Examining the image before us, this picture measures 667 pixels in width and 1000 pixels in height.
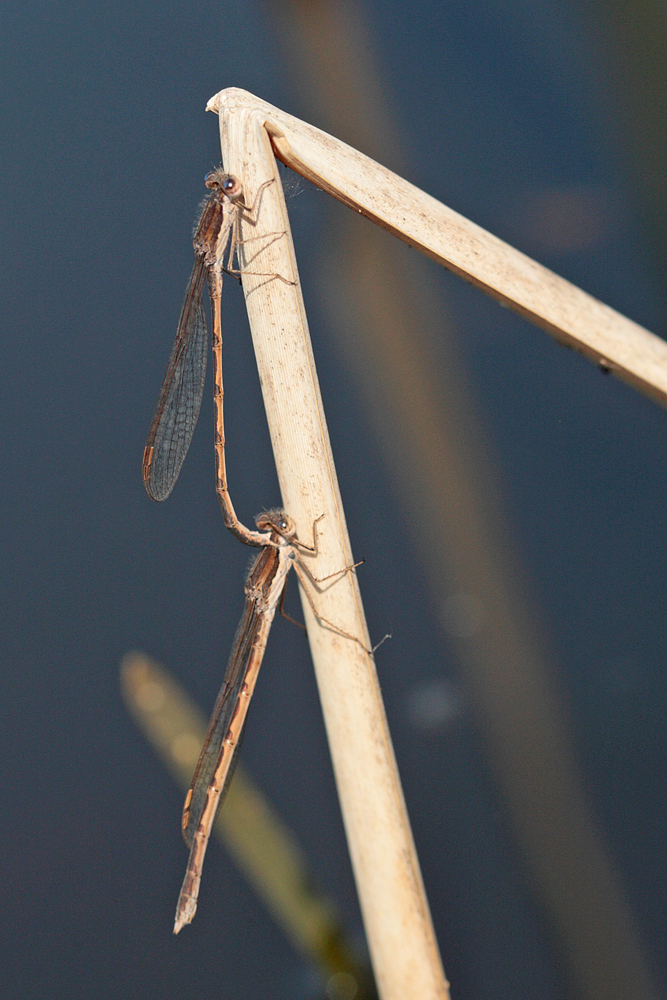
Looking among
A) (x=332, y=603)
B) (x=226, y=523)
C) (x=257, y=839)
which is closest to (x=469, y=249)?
(x=332, y=603)

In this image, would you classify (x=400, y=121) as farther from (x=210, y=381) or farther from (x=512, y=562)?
(x=512, y=562)

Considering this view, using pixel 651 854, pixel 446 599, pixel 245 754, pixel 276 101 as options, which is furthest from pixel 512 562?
pixel 276 101

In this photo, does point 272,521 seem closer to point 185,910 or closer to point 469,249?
point 469,249

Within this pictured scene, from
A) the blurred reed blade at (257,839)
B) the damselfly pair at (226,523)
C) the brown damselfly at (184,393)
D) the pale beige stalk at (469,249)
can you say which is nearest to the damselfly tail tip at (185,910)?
the damselfly pair at (226,523)

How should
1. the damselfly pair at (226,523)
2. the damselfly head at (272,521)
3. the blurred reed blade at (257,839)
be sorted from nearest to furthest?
the damselfly head at (272,521) < the damselfly pair at (226,523) < the blurred reed blade at (257,839)

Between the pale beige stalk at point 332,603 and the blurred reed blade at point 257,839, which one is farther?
the blurred reed blade at point 257,839

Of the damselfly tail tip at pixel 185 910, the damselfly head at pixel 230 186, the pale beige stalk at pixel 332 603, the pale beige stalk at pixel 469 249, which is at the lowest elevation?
the damselfly tail tip at pixel 185 910

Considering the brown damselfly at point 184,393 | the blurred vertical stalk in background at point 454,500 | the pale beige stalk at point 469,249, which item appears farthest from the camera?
the blurred vertical stalk in background at point 454,500

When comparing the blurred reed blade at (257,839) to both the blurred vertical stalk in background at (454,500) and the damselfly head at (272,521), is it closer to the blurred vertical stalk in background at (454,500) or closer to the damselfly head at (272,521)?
the blurred vertical stalk in background at (454,500)
